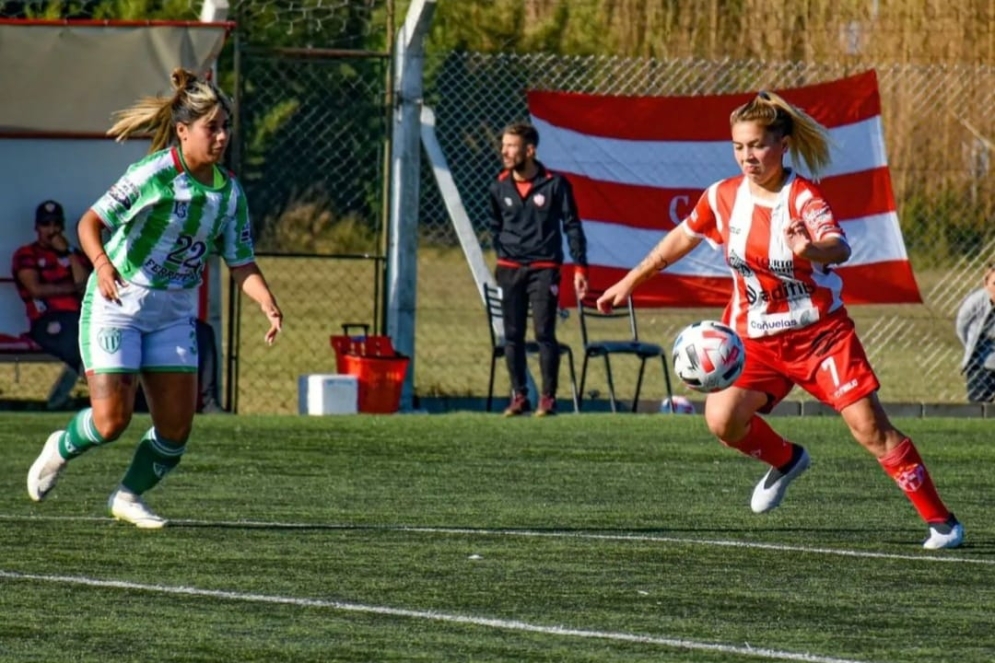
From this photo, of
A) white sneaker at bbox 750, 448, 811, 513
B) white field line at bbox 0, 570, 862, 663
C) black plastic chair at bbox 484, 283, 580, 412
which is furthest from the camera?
black plastic chair at bbox 484, 283, 580, 412

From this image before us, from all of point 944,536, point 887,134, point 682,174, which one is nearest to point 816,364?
point 944,536

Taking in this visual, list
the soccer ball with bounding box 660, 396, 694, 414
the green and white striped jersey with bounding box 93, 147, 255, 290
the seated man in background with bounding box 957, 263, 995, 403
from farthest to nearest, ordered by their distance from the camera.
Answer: the soccer ball with bounding box 660, 396, 694, 414 < the seated man in background with bounding box 957, 263, 995, 403 < the green and white striped jersey with bounding box 93, 147, 255, 290

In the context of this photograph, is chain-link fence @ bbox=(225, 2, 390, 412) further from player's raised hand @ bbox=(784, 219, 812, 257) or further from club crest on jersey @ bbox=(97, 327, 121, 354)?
player's raised hand @ bbox=(784, 219, 812, 257)

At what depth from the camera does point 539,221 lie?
1404 cm

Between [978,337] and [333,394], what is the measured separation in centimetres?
456

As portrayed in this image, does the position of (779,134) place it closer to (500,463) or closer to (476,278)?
(500,463)

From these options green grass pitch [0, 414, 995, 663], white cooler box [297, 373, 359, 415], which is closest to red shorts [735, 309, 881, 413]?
green grass pitch [0, 414, 995, 663]

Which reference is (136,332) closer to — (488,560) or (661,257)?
(488,560)

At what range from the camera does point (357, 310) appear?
25250mm

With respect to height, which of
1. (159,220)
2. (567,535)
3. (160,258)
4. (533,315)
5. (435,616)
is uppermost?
(159,220)

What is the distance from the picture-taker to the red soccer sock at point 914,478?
7848 mm

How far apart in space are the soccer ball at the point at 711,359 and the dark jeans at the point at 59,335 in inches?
265

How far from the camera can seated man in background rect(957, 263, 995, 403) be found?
14.8 metres

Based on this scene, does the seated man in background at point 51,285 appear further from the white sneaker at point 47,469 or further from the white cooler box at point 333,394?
the white sneaker at point 47,469
